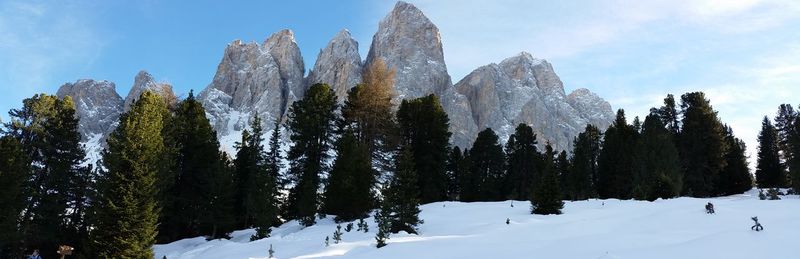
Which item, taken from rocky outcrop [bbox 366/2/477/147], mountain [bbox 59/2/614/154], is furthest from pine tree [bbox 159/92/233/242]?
mountain [bbox 59/2/614/154]

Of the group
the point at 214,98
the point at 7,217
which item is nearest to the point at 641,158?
the point at 7,217

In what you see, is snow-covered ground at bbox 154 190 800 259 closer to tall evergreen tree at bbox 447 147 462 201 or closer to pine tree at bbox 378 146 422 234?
pine tree at bbox 378 146 422 234

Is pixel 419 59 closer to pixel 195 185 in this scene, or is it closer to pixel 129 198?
pixel 195 185

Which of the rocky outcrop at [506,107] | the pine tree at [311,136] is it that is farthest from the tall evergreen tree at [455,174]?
the rocky outcrop at [506,107]

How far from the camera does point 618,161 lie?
5025 cm

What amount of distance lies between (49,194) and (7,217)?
24.7 feet

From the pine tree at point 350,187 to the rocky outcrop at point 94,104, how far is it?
554 ft

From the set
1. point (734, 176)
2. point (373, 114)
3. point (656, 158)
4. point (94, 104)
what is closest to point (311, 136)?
point (373, 114)

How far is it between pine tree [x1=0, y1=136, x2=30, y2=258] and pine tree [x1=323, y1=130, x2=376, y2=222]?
16.4 meters

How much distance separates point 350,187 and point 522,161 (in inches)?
1319

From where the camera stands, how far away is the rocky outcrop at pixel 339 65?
532 ft

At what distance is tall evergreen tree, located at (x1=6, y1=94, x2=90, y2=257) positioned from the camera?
33.0 metres

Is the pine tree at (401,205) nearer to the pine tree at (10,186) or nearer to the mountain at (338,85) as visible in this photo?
the pine tree at (10,186)

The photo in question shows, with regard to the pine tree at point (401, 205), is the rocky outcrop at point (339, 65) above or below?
above
